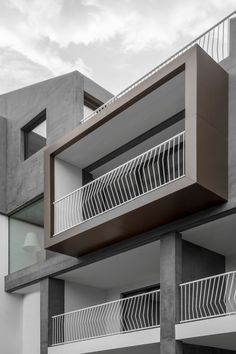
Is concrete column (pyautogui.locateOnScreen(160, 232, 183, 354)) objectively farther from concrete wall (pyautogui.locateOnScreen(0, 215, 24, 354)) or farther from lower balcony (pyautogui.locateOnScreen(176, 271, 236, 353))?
concrete wall (pyautogui.locateOnScreen(0, 215, 24, 354))

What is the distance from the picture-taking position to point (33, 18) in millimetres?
17078

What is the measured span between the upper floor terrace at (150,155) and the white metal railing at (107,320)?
2416 millimetres

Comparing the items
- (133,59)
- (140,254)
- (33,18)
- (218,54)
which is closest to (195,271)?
(140,254)

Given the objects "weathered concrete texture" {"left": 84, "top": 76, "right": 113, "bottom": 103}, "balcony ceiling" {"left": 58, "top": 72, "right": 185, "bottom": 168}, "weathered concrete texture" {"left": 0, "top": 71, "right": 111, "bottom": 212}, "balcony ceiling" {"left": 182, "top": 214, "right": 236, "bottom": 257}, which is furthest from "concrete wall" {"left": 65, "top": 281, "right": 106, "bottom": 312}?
"weathered concrete texture" {"left": 84, "top": 76, "right": 113, "bottom": 103}

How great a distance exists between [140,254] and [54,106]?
255 inches

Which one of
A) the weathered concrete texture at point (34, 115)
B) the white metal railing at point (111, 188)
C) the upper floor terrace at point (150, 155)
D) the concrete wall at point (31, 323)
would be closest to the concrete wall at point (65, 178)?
the upper floor terrace at point (150, 155)

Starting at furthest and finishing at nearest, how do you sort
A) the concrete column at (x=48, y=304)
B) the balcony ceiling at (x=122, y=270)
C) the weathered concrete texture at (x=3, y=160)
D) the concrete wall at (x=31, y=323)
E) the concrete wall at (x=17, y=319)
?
the weathered concrete texture at (x=3, y=160) → the concrete wall at (x=17, y=319) → the concrete wall at (x=31, y=323) → the concrete column at (x=48, y=304) → the balcony ceiling at (x=122, y=270)

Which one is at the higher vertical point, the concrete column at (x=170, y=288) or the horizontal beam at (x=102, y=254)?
the horizontal beam at (x=102, y=254)

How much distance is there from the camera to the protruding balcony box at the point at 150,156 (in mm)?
12328

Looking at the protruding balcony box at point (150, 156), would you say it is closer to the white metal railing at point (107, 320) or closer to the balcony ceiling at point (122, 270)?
the balcony ceiling at point (122, 270)

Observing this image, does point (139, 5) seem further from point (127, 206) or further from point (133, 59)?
point (133, 59)

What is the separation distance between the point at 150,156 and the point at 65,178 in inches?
150

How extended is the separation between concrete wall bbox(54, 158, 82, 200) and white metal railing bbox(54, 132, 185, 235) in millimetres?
444

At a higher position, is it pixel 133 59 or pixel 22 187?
pixel 133 59
